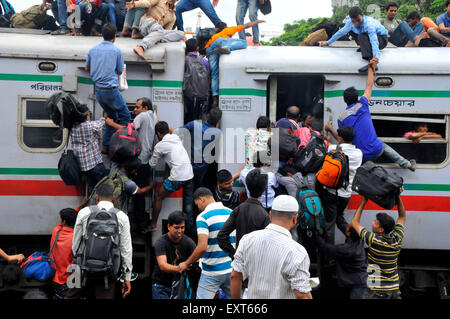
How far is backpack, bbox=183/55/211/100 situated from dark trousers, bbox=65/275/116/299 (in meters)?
2.62

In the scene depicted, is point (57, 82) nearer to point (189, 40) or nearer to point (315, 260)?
point (189, 40)

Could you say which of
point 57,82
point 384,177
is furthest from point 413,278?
point 57,82

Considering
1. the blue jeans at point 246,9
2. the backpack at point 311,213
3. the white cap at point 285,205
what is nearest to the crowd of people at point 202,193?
the backpack at point 311,213

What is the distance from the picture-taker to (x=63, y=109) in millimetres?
6496

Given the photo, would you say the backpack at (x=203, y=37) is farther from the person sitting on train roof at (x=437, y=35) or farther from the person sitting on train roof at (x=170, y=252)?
the person sitting on train roof at (x=170, y=252)

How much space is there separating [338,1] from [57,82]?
34173mm

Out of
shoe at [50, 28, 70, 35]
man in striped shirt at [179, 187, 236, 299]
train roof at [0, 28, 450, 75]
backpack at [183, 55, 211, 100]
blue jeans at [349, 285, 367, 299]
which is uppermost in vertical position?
shoe at [50, 28, 70, 35]

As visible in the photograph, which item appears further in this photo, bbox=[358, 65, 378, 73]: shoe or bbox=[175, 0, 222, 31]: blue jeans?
bbox=[175, 0, 222, 31]: blue jeans

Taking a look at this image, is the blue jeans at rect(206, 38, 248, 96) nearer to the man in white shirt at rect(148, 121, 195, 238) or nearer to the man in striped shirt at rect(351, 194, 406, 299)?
the man in white shirt at rect(148, 121, 195, 238)

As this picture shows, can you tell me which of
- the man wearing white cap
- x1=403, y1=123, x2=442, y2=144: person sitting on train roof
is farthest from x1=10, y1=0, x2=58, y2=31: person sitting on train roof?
the man wearing white cap

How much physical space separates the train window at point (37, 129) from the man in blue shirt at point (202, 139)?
1534mm

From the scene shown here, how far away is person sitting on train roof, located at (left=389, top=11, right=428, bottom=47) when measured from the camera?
7.99 m

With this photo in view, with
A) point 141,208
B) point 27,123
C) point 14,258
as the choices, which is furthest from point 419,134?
point 14,258

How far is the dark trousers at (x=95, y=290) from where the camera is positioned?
5.54m
